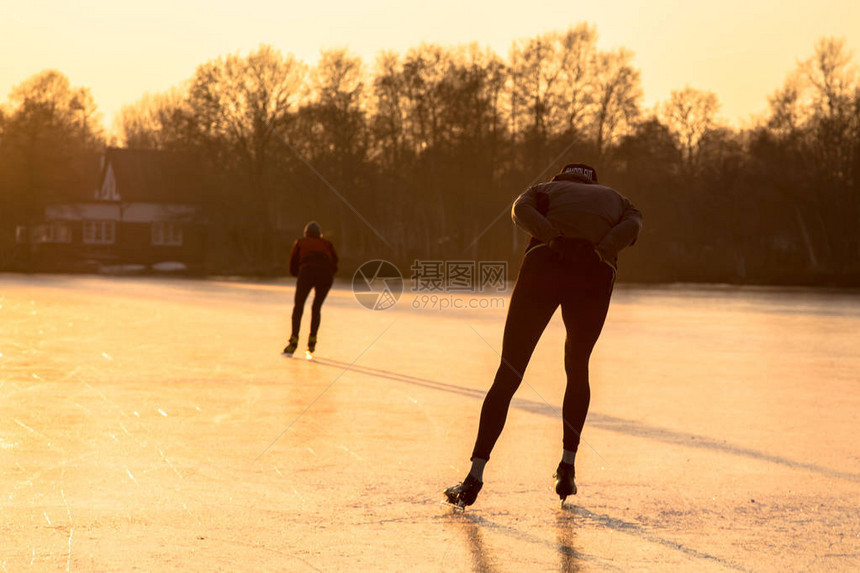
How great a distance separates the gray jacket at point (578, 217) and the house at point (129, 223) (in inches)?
2306

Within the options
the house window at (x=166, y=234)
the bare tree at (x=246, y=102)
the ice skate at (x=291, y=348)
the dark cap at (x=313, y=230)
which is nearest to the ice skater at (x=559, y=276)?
the ice skate at (x=291, y=348)

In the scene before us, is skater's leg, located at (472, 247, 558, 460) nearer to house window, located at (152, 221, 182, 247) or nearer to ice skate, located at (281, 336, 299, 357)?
ice skate, located at (281, 336, 299, 357)

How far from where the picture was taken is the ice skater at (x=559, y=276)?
5078mm

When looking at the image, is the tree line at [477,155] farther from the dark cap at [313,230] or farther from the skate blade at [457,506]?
the skate blade at [457,506]

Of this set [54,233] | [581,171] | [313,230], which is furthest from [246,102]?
[581,171]

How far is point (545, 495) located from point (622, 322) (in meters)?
14.4

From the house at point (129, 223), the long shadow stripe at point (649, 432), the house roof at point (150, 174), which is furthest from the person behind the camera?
the house at point (129, 223)

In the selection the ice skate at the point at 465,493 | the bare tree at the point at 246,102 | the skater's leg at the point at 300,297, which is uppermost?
the bare tree at the point at 246,102

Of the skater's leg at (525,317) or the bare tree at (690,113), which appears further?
the bare tree at (690,113)

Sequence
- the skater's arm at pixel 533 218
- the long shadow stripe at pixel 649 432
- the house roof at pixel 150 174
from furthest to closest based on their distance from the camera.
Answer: the house roof at pixel 150 174, the long shadow stripe at pixel 649 432, the skater's arm at pixel 533 218

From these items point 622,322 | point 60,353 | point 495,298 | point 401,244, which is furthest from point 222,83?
point 60,353

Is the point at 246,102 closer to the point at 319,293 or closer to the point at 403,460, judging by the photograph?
the point at 319,293

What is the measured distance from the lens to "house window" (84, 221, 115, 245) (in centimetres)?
6744

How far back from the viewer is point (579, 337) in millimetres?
5242
